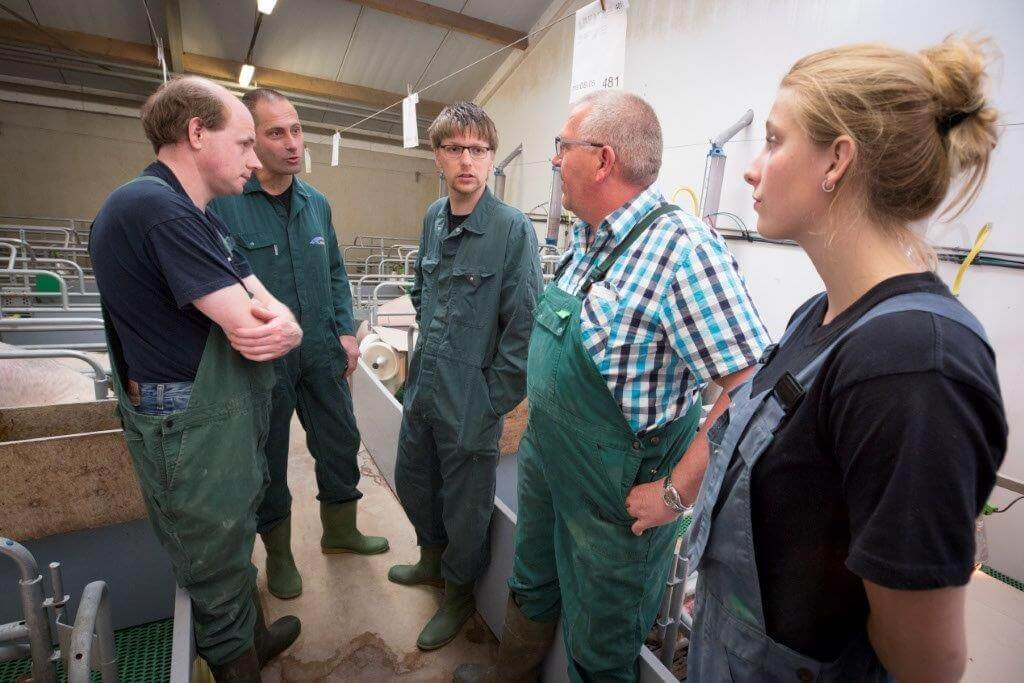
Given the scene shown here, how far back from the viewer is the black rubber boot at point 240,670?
1.35m

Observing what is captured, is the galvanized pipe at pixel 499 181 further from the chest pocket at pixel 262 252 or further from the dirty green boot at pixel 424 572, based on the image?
the dirty green boot at pixel 424 572

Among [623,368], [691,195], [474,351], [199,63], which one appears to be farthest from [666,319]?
[199,63]

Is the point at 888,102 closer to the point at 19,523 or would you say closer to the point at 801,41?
the point at 19,523

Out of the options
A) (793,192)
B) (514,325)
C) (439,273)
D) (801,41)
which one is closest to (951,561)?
(793,192)

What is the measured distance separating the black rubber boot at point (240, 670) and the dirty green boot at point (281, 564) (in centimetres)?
59

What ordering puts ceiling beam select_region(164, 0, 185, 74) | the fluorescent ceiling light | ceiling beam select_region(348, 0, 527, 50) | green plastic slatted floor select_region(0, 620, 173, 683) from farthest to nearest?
the fluorescent ceiling light
ceiling beam select_region(348, 0, 527, 50)
ceiling beam select_region(164, 0, 185, 74)
green plastic slatted floor select_region(0, 620, 173, 683)

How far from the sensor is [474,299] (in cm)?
164

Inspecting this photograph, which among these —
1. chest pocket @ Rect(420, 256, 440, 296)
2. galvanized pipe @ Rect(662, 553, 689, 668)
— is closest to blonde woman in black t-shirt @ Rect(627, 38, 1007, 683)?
galvanized pipe @ Rect(662, 553, 689, 668)

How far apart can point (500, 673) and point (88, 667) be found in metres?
0.98

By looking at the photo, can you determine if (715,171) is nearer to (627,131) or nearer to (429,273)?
(429,273)

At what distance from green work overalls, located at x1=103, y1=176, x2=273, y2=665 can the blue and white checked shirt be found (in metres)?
0.84

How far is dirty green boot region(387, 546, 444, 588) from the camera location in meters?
2.03

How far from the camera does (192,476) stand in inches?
45.8

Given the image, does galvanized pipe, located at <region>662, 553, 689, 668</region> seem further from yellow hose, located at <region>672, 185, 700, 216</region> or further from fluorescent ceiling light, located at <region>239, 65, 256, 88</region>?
fluorescent ceiling light, located at <region>239, 65, 256, 88</region>
